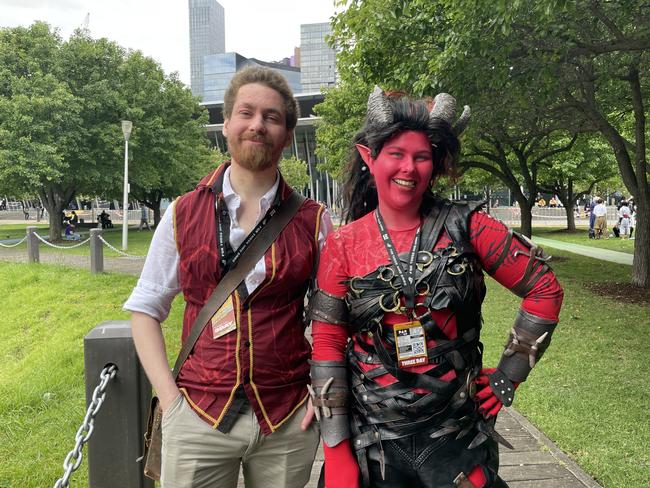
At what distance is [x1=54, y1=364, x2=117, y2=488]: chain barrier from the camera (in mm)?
1967

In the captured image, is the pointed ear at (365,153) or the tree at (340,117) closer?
the pointed ear at (365,153)

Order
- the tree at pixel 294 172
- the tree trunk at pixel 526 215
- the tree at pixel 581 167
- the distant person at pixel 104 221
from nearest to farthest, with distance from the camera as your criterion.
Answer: the tree trunk at pixel 526 215 → the tree at pixel 581 167 → the distant person at pixel 104 221 → the tree at pixel 294 172

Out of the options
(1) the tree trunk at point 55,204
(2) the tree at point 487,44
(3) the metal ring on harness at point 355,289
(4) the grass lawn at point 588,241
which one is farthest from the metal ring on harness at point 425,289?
(1) the tree trunk at point 55,204

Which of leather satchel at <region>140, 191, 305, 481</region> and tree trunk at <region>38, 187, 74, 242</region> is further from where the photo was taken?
tree trunk at <region>38, 187, 74, 242</region>

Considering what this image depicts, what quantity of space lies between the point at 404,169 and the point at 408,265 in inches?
13.0

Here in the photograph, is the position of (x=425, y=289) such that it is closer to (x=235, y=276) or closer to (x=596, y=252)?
(x=235, y=276)

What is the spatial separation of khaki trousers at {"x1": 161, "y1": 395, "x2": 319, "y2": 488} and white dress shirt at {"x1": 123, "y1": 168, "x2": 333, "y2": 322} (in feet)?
1.20

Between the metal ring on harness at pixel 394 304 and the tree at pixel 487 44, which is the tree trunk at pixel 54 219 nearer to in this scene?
the tree at pixel 487 44

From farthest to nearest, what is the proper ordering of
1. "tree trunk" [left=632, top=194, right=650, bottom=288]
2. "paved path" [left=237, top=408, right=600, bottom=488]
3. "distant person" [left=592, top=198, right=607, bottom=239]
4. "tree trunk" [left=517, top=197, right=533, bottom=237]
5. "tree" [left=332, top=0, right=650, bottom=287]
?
"distant person" [left=592, top=198, right=607, bottom=239], "tree trunk" [left=517, top=197, right=533, bottom=237], "tree trunk" [left=632, top=194, right=650, bottom=288], "tree" [left=332, top=0, right=650, bottom=287], "paved path" [left=237, top=408, right=600, bottom=488]

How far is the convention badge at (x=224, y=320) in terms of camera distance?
2.09 meters

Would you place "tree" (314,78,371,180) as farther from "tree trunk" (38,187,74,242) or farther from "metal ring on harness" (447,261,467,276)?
"metal ring on harness" (447,261,467,276)

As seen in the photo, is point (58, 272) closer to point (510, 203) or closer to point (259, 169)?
point (259, 169)

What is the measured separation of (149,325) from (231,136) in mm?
773

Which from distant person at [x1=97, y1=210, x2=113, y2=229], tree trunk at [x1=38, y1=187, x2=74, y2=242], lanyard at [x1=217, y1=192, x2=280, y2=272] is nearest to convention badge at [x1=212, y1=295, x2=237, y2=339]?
lanyard at [x1=217, y1=192, x2=280, y2=272]
